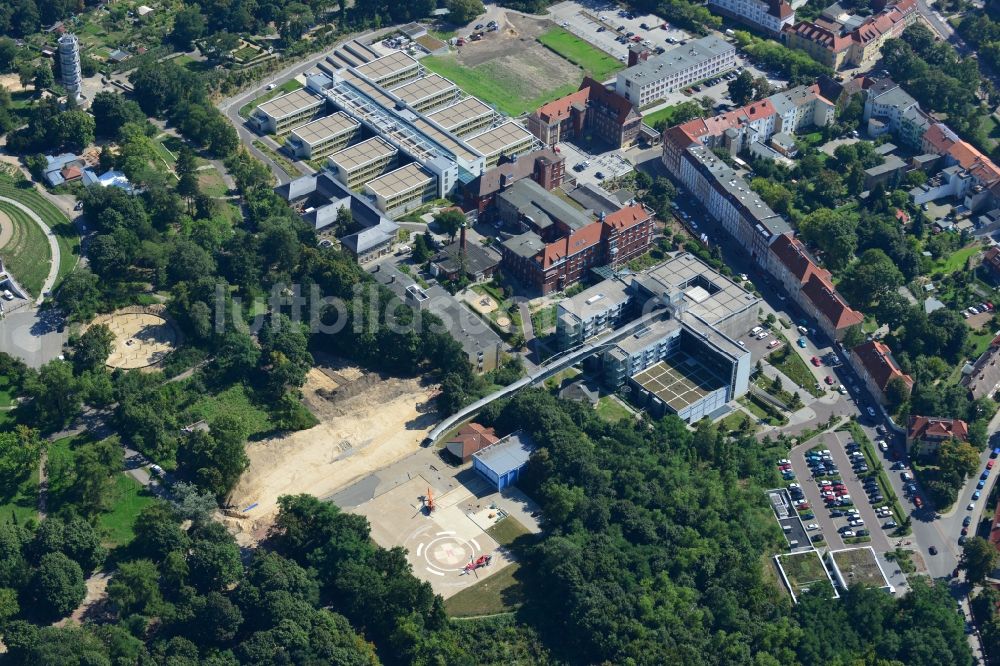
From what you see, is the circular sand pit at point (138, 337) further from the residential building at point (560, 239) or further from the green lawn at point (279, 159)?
the residential building at point (560, 239)

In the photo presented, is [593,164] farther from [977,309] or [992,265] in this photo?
[977,309]

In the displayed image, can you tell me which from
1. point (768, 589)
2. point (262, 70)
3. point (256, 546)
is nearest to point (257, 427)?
point (256, 546)

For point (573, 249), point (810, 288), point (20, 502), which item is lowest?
point (20, 502)

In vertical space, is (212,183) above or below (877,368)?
below

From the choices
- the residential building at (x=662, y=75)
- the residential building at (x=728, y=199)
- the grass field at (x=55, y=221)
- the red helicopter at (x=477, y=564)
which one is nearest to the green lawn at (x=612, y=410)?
the red helicopter at (x=477, y=564)

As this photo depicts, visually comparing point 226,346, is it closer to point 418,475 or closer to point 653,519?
point 418,475

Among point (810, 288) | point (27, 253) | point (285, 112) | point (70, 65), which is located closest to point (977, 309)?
point (810, 288)

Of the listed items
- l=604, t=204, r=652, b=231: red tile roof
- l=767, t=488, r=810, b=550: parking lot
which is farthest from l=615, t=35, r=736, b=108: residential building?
l=767, t=488, r=810, b=550: parking lot
